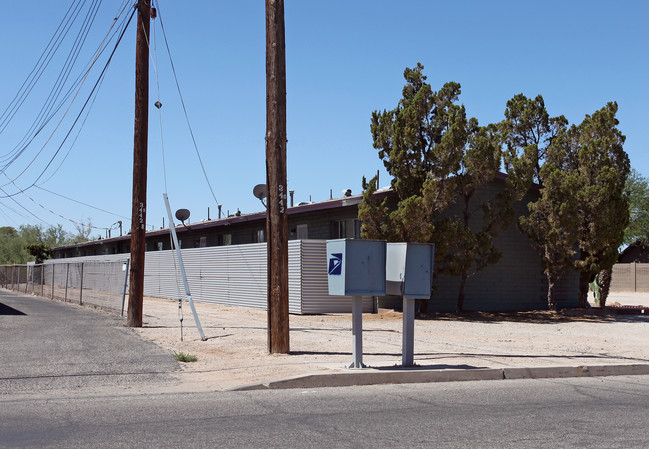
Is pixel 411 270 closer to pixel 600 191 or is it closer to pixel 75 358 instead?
pixel 75 358

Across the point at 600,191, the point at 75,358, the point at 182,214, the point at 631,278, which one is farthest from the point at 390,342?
the point at 631,278

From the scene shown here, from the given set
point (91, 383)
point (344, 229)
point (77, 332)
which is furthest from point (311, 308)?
point (91, 383)

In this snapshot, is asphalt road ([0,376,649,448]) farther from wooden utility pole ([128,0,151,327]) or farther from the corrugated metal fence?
the corrugated metal fence

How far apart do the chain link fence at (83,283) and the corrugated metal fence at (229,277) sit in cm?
4

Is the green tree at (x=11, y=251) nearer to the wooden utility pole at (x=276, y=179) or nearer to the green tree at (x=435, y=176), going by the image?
the green tree at (x=435, y=176)

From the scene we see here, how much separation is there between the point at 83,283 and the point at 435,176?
53.2 ft

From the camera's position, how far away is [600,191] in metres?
21.3

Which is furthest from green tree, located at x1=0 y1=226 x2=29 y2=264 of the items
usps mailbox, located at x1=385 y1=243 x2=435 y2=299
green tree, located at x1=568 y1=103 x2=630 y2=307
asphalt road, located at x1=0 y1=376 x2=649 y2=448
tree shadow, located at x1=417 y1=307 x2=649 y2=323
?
asphalt road, located at x1=0 y1=376 x2=649 y2=448

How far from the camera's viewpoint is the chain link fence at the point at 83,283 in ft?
74.5

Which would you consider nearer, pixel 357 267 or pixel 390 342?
pixel 357 267

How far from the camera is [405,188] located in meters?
20.8

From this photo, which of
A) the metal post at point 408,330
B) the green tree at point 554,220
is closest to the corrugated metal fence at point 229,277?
the green tree at point 554,220

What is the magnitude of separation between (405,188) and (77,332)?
10029 millimetres

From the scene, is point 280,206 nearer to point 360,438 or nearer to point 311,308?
point 360,438
